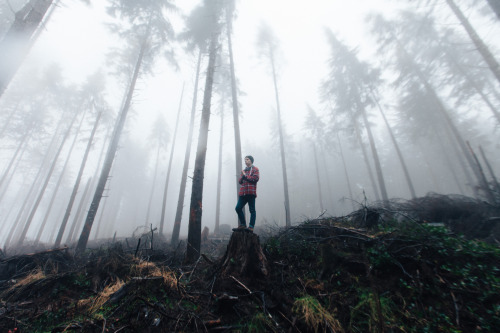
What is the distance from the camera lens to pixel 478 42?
28.4 feet

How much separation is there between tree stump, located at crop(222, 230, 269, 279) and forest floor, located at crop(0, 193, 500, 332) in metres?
0.05

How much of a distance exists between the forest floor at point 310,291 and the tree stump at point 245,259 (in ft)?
0.15

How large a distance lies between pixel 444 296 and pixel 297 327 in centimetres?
188

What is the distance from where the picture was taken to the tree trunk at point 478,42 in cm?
820

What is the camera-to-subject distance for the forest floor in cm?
218

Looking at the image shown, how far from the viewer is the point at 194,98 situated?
16094mm

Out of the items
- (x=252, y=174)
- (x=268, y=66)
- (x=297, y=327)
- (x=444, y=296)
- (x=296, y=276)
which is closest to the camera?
(x=297, y=327)

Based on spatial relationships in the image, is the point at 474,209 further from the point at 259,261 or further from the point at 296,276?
the point at 259,261

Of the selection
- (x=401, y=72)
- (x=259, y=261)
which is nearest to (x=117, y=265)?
(x=259, y=261)

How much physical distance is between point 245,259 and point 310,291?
3.73 ft

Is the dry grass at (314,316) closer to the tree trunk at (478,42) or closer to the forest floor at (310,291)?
the forest floor at (310,291)

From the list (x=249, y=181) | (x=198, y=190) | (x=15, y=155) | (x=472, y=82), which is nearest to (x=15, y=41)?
(x=198, y=190)

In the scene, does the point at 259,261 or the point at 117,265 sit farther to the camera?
the point at 117,265

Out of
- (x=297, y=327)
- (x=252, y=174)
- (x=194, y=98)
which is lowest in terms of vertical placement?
(x=297, y=327)
